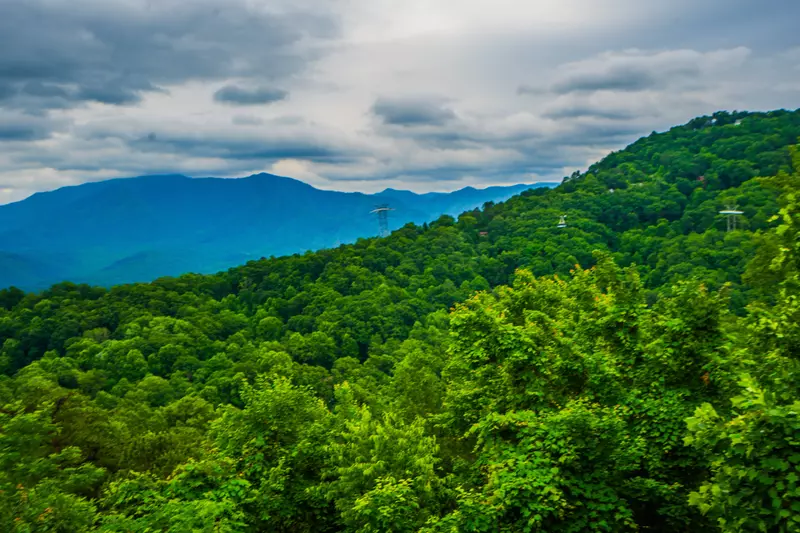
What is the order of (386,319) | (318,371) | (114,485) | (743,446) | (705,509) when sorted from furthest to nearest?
(386,319) → (318,371) → (114,485) → (705,509) → (743,446)

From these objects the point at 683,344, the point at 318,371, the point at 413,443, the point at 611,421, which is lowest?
the point at 318,371

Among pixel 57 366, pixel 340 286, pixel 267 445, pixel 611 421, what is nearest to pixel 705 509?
pixel 611 421

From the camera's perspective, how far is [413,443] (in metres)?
18.8

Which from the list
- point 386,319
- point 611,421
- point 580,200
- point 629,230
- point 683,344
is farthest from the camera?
point 580,200

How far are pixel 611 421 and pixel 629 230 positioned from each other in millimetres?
108975

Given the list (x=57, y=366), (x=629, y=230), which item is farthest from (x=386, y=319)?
(x=629, y=230)

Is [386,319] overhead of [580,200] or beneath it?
beneath

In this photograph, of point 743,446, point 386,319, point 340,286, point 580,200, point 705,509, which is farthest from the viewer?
point 580,200

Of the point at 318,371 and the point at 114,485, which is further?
the point at 318,371

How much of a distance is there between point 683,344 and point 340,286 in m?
88.4

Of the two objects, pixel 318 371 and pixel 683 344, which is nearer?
pixel 683 344

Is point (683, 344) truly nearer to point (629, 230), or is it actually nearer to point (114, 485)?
point (114, 485)

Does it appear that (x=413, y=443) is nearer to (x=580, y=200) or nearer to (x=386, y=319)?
(x=386, y=319)

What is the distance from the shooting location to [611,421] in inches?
487
